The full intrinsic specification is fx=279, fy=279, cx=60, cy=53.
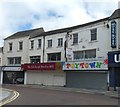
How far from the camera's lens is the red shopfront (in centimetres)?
4150

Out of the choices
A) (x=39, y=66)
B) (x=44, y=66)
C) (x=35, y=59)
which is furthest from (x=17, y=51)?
(x=44, y=66)

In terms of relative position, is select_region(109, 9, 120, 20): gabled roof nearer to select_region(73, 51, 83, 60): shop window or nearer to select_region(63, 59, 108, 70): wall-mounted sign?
select_region(63, 59, 108, 70): wall-mounted sign

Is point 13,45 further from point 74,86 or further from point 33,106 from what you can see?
point 33,106

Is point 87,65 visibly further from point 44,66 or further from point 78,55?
point 44,66

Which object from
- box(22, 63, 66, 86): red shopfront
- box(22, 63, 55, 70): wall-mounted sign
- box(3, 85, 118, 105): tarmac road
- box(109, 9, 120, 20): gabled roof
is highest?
box(109, 9, 120, 20): gabled roof

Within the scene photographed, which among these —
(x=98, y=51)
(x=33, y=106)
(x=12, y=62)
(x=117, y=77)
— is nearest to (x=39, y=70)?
(x=12, y=62)

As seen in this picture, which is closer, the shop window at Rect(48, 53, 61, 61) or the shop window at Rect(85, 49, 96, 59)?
the shop window at Rect(85, 49, 96, 59)

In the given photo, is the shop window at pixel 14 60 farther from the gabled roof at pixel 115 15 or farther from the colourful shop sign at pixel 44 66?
the gabled roof at pixel 115 15

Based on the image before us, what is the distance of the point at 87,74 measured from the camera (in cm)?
3688

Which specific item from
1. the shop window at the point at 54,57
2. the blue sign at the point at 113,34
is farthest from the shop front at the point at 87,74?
the shop window at the point at 54,57

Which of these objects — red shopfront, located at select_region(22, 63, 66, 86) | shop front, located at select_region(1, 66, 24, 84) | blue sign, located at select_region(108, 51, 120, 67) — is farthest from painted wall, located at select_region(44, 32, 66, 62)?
blue sign, located at select_region(108, 51, 120, 67)

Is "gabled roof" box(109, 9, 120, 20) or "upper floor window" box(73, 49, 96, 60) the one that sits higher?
"gabled roof" box(109, 9, 120, 20)

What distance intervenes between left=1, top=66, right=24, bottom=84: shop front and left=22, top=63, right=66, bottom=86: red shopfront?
184cm

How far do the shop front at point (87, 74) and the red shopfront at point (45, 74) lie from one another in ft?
5.83
